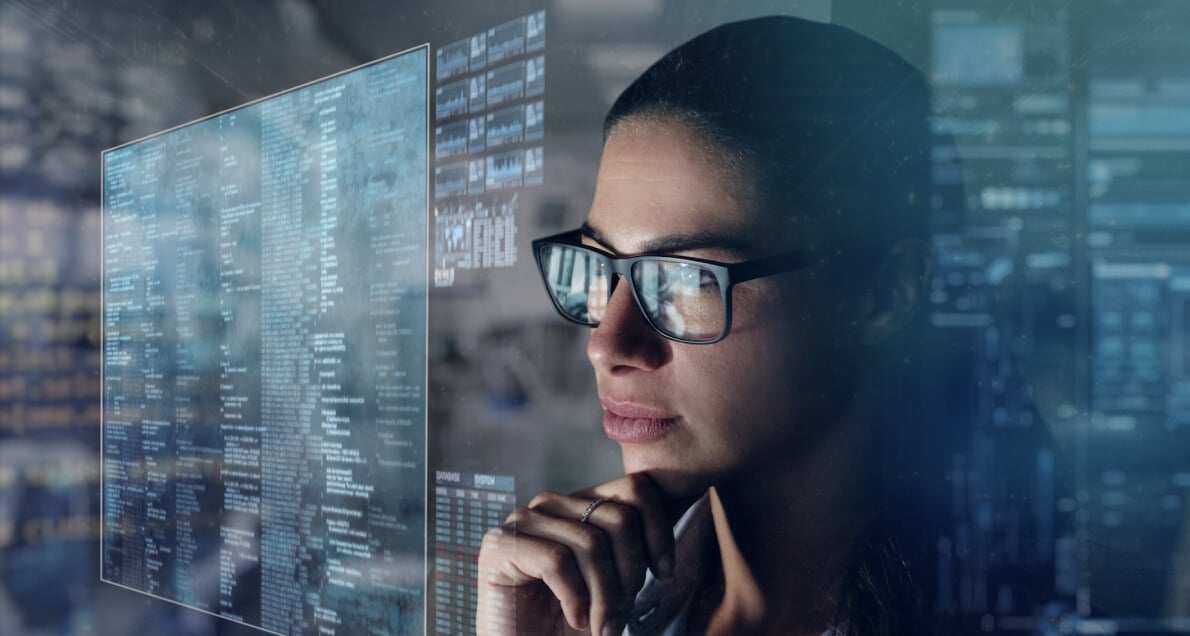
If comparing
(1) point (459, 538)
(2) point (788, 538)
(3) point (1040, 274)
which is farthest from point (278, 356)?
(3) point (1040, 274)

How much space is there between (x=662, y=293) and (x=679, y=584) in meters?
0.25

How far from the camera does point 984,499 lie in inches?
19.0

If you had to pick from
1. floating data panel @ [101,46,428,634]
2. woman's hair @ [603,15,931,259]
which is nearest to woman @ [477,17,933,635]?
woman's hair @ [603,15,931,259]

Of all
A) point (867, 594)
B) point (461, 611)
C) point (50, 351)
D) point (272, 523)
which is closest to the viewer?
point (867, 594)

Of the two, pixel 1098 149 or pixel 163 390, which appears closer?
pixel 1098 149

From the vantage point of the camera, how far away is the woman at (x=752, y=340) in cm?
51

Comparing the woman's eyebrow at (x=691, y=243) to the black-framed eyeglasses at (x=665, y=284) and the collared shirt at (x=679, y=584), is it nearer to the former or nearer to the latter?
the black-framed eyeglasses at (x=665, y=284)

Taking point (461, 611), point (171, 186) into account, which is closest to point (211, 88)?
point (171, 186)

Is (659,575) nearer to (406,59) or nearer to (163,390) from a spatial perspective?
(406,59)

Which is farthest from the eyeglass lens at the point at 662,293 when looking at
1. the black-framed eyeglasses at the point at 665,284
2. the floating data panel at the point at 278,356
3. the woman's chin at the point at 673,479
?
the floating data panel at the point at 278,356

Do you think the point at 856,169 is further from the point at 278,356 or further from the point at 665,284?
the point at 278,356

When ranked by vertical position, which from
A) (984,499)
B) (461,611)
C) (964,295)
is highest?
(964,295)

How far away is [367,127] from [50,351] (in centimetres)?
77

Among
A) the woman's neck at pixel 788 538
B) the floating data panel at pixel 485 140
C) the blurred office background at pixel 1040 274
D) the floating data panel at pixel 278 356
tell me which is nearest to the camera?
the blurred office background at pixel 1040 274
